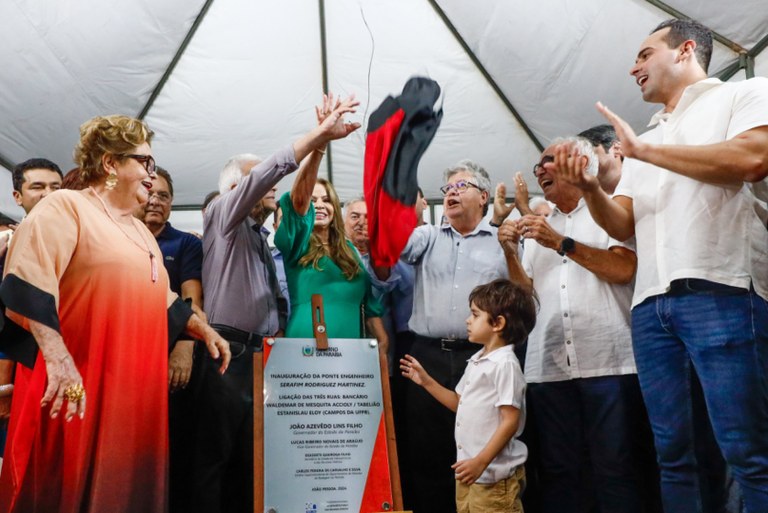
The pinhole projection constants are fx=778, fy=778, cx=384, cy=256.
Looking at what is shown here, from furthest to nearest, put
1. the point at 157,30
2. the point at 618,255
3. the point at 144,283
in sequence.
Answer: the point at 157,30 → the point at 618,255 → the point at 144,283

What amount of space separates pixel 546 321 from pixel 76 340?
6.19ft

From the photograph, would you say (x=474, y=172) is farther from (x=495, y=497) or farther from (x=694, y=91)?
(x=495, y=497)

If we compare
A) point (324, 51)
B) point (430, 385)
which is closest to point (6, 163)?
point (324, 51)

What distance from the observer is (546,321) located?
3307 millimetres

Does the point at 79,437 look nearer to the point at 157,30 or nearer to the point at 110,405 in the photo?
the point at 110,405

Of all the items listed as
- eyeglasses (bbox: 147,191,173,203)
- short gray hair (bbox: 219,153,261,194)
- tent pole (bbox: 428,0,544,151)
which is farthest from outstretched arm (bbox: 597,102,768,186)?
tent pole (bbox: 428,0,544,151)

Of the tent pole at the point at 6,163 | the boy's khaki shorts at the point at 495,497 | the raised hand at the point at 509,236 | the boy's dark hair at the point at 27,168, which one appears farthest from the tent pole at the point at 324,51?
the boy's khaki shorts at the point at 495,497

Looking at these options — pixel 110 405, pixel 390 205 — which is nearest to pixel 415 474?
pixel 390 205

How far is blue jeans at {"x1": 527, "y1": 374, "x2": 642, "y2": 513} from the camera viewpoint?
2.99m

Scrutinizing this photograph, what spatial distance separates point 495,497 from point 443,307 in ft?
3.08

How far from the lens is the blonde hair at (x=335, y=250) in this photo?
11.5 feet

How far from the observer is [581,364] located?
3141mm

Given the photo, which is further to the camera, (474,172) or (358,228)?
(358,228)

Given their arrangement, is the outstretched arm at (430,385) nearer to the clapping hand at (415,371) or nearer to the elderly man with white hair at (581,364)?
the clapping hand at (415,371)
